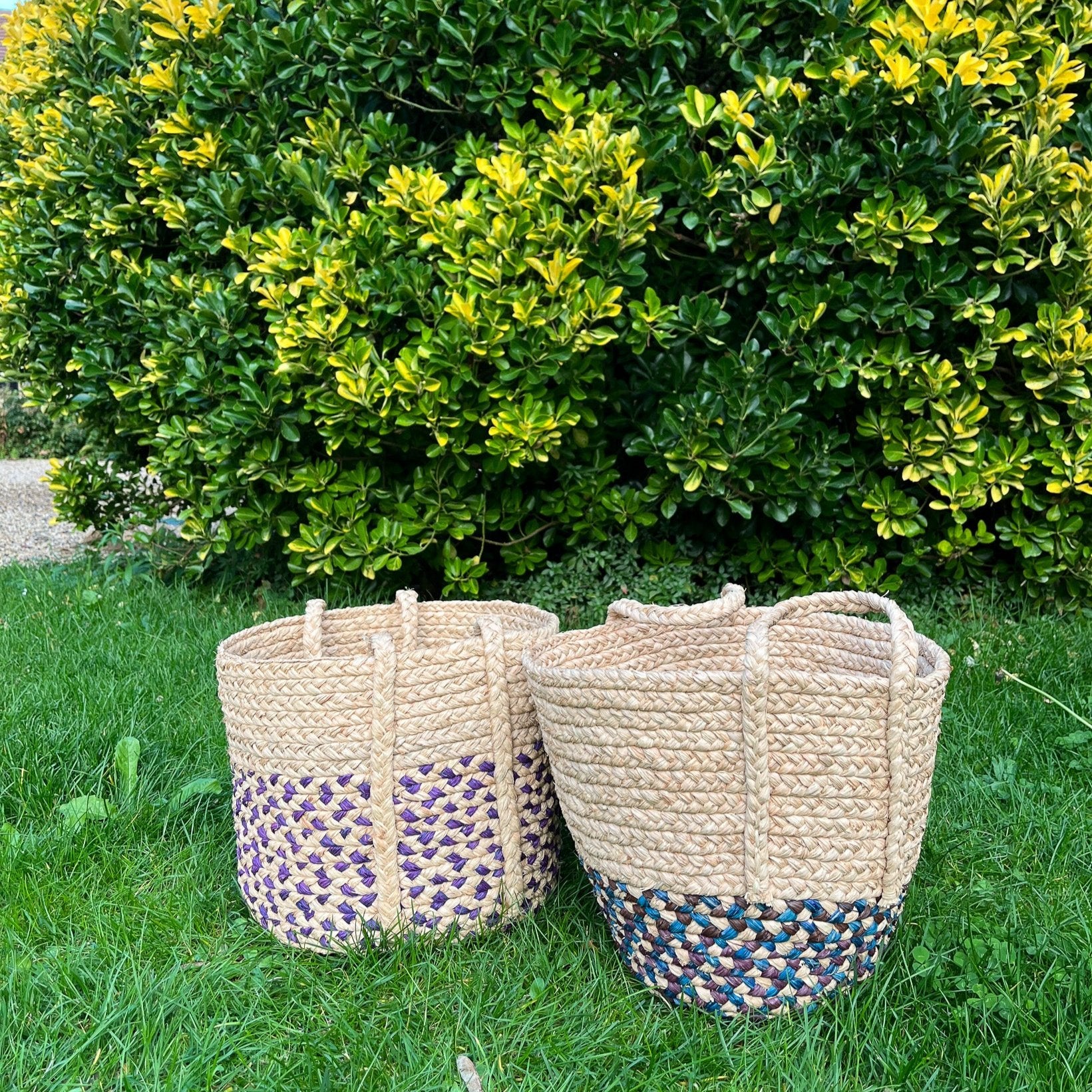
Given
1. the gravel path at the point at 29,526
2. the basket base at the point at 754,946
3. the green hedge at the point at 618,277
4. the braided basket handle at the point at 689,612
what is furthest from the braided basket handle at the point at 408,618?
the gravel path at the point at 29,526

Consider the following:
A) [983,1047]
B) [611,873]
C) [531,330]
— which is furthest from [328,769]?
[531,330]

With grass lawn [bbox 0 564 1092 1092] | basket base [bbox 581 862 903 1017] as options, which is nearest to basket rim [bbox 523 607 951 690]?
basket base [bbox 581 862 903 1017]

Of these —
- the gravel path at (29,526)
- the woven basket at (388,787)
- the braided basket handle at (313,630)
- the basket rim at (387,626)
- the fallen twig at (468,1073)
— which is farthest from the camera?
the gravel path at (29,526)

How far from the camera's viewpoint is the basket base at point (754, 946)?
146 centimetres

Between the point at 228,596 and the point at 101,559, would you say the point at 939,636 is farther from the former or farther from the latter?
the point at 101,559

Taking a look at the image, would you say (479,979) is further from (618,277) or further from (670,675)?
(618,277)

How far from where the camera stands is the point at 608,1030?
150 cm

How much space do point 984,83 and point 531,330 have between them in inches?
54.8

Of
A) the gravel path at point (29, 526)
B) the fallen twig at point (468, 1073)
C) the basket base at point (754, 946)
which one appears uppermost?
the basket base at point (754, 946)

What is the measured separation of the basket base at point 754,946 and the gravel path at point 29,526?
4032mm

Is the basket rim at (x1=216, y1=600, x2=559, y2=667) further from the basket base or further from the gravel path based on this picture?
the gravel path

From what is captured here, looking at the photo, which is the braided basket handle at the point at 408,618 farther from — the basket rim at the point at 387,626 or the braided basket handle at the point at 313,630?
the braided basket handle at the point at 313,630

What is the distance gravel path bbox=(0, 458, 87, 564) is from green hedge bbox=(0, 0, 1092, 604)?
86.2 inches

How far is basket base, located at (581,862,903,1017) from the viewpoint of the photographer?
1.46m
